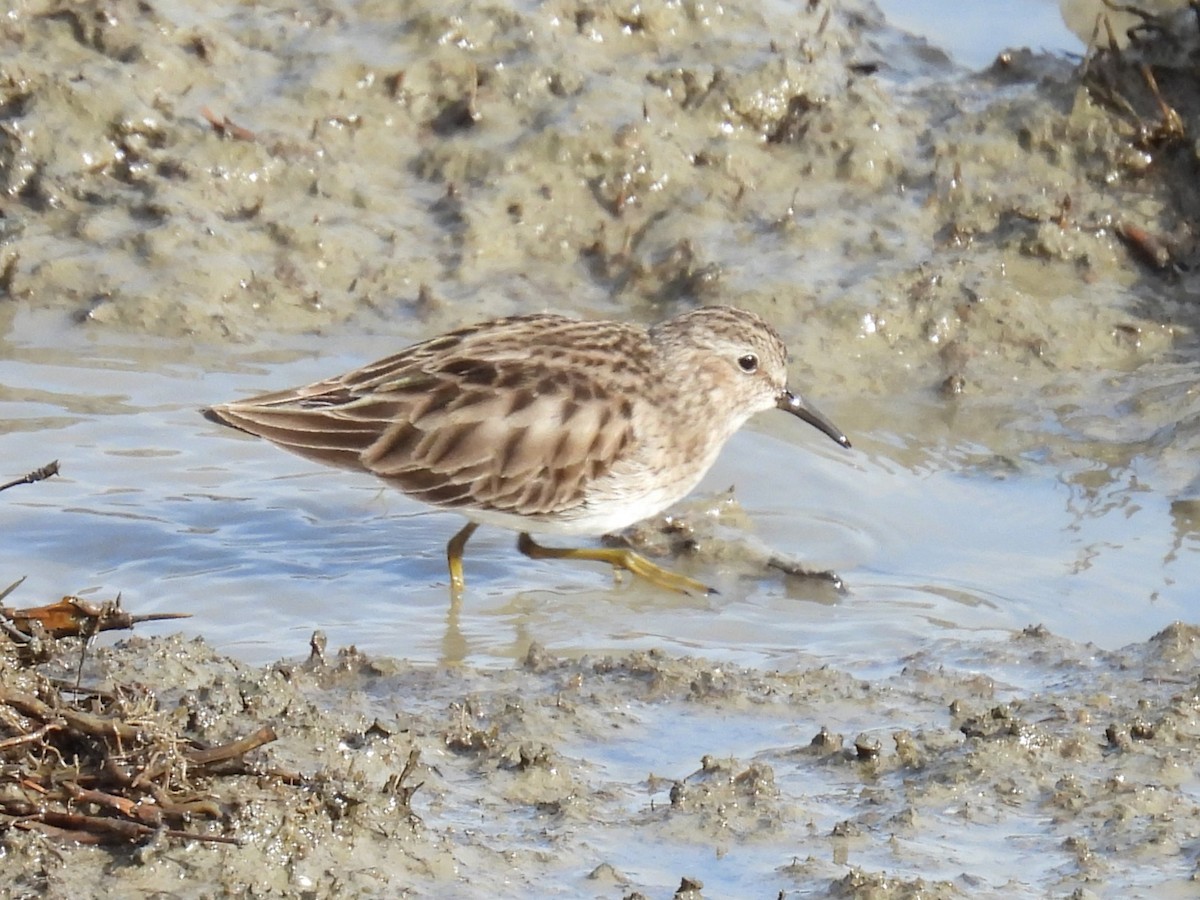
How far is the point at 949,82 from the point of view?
34.1 feet

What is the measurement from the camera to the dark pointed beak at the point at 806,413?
7.58 m

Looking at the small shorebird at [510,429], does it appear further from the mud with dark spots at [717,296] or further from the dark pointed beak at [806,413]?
the dark pointed beak at [806,413]

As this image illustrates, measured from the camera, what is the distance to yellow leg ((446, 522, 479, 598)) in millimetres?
6879

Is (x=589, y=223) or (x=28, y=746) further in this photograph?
(x=589, y=223)

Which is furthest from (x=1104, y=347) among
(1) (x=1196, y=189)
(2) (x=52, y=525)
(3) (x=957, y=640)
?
(2) (x=52, y=525)

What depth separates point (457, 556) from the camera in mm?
6984

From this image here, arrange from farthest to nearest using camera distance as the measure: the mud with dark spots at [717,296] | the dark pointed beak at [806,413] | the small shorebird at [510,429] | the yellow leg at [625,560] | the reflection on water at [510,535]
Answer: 1. the dark pointed beak at [806,413]
2. the yellow leg at [625,560]
3. the small shorebird at [510,429]
4. the reflection on water at [510,535]
5. the mud with dark spots at [717,296]

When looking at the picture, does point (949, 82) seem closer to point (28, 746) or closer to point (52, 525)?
point (52, 525)

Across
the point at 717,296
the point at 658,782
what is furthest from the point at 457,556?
the point at 717,296

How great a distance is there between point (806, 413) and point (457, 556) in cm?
165

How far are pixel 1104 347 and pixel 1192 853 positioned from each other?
14.8 ft

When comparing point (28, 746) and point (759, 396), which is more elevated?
point (759, 396)

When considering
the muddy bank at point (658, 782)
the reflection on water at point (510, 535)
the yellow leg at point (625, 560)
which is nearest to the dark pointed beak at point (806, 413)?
the reflection on water at point (510, 535)

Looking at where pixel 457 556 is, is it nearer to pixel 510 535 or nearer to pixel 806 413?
pixel 510 535
